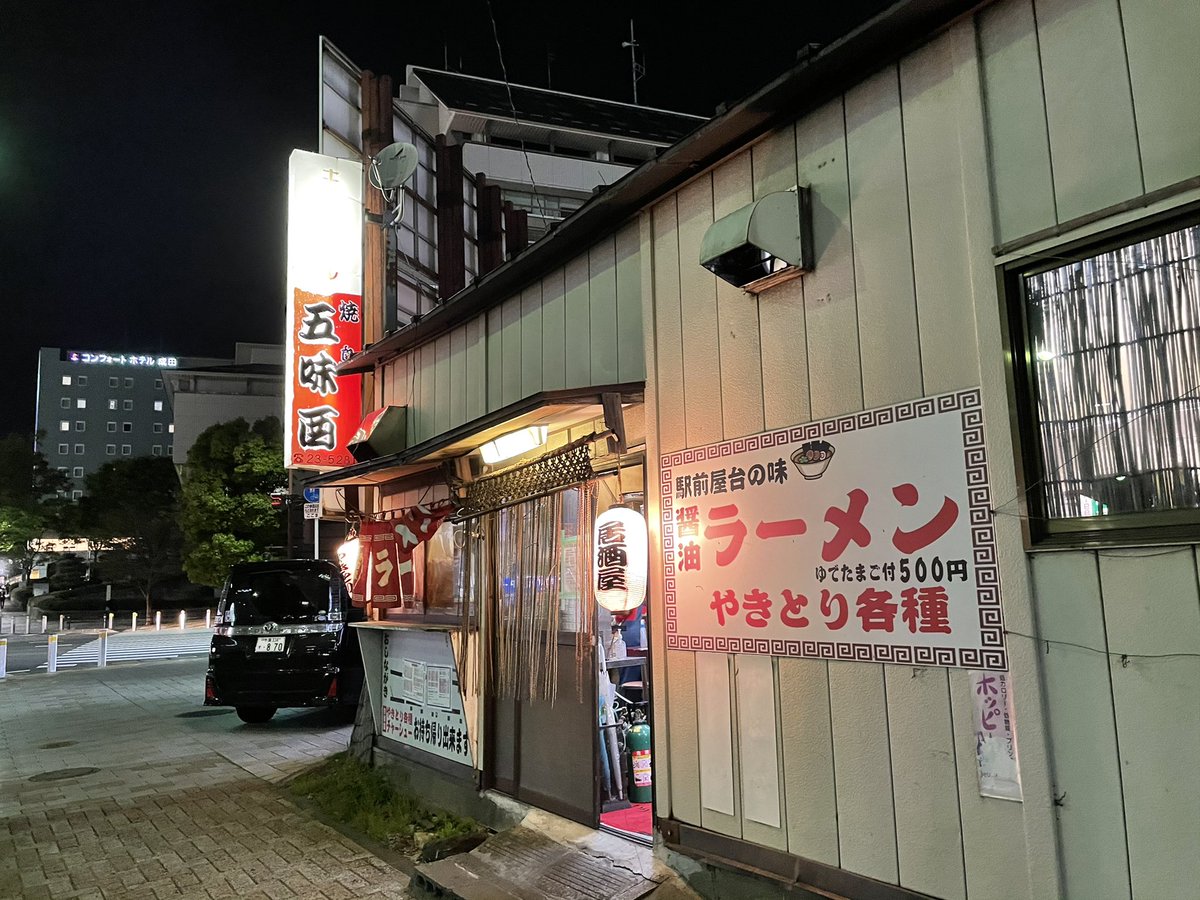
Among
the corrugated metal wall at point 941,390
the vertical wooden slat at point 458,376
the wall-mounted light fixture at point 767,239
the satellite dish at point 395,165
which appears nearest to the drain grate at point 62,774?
the vertical wooden slat at point 458,376

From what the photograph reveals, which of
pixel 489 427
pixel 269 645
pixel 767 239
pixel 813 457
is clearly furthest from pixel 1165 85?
pixel 269 645

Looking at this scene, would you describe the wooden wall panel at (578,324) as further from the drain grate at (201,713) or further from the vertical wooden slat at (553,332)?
the drain grate at (201,713)

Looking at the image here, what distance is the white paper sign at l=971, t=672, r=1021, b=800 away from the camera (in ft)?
11.4

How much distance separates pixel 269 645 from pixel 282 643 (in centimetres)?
22

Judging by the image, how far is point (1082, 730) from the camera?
3.23 metres

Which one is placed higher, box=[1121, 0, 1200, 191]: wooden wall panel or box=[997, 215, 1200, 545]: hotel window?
box=[1121, 0, 1200, 191]: wooden wall panel

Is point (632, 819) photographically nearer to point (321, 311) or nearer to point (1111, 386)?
point (1111, 386)

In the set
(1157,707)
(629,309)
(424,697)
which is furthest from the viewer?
(424,697)

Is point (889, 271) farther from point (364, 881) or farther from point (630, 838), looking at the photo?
point (364, 881)

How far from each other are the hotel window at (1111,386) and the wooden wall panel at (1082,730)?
0.63 ft

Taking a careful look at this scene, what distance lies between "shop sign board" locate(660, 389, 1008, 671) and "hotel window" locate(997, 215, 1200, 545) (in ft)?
0.93

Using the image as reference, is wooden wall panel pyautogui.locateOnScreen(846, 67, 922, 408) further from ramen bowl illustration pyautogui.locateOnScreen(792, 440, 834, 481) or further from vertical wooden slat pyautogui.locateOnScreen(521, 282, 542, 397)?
vertical wooden slat pyautogui.locateOnScreen(521, 282, 542, 397)

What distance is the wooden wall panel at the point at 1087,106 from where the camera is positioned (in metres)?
3.25

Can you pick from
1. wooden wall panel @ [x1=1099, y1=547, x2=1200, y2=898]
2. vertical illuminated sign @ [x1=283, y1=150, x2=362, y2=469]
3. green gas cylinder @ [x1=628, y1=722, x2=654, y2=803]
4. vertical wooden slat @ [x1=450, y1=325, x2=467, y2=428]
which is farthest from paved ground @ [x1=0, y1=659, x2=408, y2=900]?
wooden wall panel @ [x1=1099, y1=547, x2=1200, y2=898]
